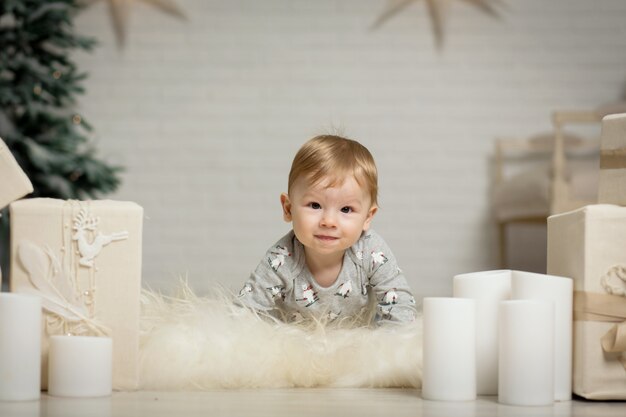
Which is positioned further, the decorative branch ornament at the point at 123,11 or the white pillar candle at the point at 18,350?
the decorative branch ornament at the point at 123,11

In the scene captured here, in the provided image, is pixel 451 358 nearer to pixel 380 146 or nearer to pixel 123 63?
pixel 380 146

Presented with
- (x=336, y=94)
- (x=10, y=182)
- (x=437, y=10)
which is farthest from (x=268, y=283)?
(x=437, y=10)

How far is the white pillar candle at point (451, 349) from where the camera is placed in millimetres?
1297

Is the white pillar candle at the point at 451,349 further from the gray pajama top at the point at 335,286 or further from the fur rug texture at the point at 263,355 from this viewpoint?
the gray pajama top at the point at 335,286

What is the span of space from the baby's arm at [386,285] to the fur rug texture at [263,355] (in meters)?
0.24

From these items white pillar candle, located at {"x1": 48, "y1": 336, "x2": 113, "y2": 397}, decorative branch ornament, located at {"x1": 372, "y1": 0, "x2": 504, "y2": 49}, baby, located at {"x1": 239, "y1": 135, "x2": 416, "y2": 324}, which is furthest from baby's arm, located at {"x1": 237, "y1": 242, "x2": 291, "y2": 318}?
decorative branch ornament, located at {"x1": 372, "y1": 0, "x2": 504, "y2": 49}

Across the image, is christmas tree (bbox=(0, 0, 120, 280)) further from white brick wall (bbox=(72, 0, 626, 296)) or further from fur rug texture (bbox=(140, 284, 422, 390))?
fur rug texture (bbox=(140, 284, 422, 390))

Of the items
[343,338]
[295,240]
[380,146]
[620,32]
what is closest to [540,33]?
[620,32]

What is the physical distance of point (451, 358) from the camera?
130cm

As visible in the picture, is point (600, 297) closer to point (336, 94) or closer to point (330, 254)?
point (330, 254)

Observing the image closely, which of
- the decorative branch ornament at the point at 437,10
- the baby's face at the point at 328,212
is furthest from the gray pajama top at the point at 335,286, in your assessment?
the decorative branch ornament at the point at 437,10

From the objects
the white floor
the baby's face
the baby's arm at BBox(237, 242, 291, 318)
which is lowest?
the white floor

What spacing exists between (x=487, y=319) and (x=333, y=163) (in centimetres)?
48

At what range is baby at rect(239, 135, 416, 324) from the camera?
1.72 m
